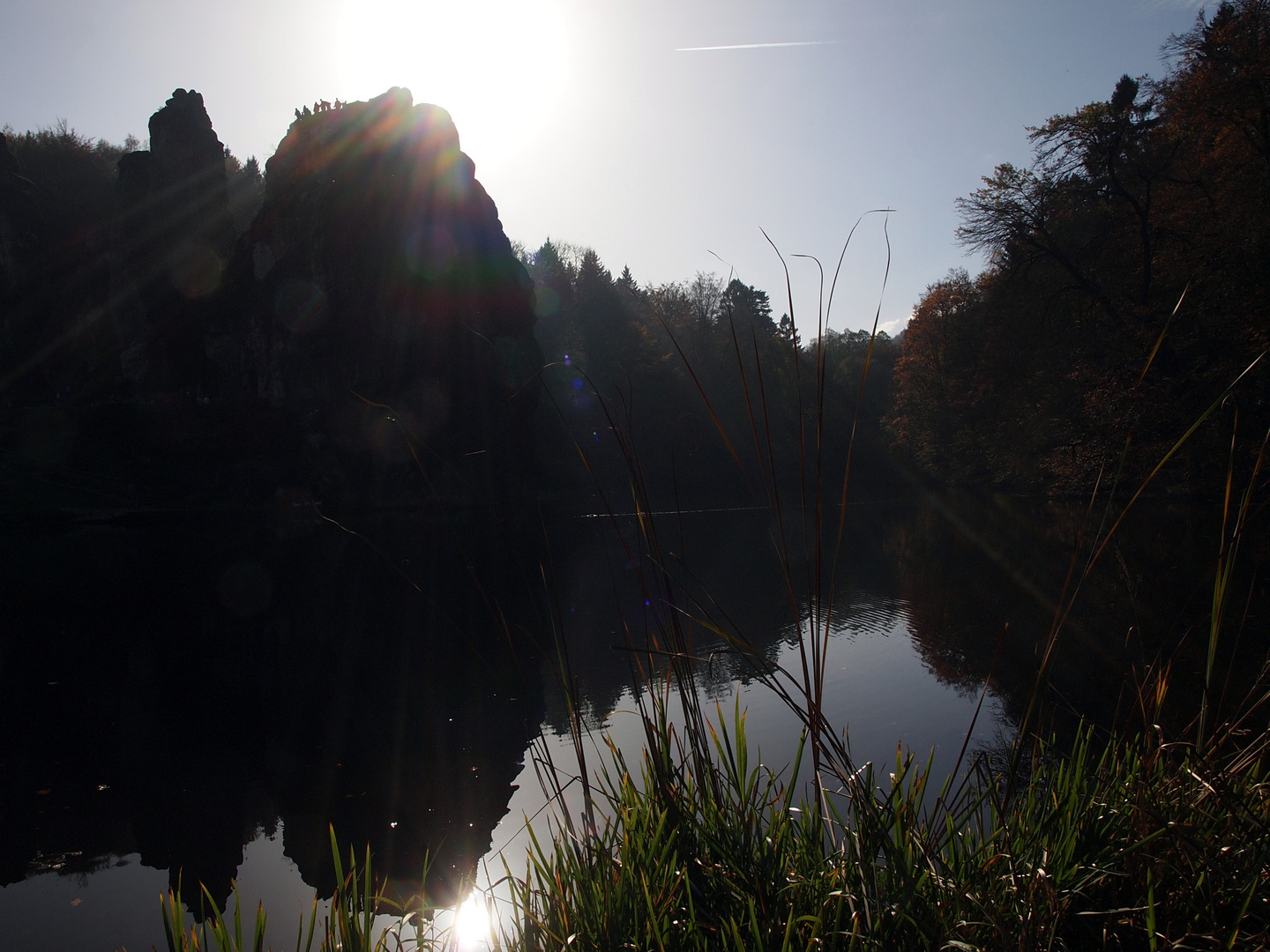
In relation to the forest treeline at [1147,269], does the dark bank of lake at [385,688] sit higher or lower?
lower

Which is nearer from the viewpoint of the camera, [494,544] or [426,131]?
[494,544]

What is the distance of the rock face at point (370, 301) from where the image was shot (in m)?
32.1

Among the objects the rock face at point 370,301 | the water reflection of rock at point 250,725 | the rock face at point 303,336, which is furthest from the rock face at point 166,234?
the water reflection of rock at point 250,725

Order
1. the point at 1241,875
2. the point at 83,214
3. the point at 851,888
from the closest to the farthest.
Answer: the point at 1241,875, the point at 851,888, the point at 83,214

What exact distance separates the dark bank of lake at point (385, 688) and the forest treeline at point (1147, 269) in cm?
254

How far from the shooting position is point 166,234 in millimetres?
37906

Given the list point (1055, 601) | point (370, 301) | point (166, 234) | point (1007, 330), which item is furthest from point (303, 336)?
point (1055, 601)

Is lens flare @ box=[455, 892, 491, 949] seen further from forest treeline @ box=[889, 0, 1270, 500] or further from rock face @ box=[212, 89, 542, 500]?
rock face @ box=[212, 89, 542, 500]

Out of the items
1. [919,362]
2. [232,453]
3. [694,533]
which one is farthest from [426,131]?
[919,362]

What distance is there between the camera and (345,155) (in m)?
33.2

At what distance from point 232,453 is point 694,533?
22.5 metres

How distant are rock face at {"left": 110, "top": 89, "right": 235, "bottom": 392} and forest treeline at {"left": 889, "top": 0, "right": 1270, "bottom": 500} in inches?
1402

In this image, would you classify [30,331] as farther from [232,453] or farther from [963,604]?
[963,604]

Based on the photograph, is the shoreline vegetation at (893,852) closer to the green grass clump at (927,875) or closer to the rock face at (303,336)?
the green grass clump at (927,875)
